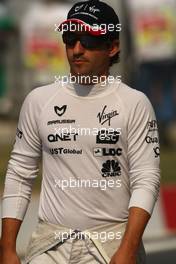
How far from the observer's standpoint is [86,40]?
4.82 meters

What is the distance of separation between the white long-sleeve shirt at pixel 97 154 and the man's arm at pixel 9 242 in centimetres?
15

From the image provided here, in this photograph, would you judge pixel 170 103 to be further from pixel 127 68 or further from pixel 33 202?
pixel 33 202

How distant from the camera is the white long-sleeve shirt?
187 inches

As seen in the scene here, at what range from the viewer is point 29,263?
4.91 m

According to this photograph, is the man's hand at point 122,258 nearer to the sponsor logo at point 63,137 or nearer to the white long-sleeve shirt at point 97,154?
the white long-sleeve shirt at point 97,154

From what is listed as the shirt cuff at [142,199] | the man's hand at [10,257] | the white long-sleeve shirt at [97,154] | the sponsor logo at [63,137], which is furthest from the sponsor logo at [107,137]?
the man's hand at [10,257]

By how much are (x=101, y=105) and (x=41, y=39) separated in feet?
A: 38.5

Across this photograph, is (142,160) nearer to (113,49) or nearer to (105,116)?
(105,116)

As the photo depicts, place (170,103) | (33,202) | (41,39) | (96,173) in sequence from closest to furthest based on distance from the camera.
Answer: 1. (96,173)
2. (33,202)
3. (41,39)
4. (170,103)

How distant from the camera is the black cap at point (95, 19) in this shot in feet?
15.8

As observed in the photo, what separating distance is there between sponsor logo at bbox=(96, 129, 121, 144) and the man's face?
0.92 feet

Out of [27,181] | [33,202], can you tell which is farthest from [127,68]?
[27,181]

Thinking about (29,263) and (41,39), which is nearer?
(29,263)

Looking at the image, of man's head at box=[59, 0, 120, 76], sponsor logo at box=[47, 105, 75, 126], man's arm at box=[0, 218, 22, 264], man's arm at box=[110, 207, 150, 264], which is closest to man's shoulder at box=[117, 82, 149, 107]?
man's head at box=[59, 0, 120, 76]
